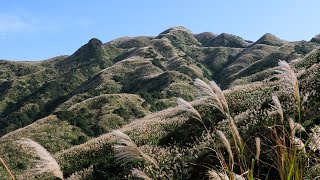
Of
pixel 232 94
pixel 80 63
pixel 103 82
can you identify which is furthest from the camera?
pixel 80 63

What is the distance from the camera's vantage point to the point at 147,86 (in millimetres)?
96125

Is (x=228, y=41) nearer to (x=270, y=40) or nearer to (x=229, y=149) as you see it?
(x=270, y=40)

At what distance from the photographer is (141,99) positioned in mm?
79000

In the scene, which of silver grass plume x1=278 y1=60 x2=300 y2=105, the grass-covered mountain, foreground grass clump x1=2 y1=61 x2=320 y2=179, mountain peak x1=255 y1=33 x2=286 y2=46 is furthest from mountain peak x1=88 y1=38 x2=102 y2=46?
silver grass plume x1=278 y1=60 x2=300 y2=105

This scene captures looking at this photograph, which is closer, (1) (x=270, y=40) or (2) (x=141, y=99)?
(2) (x=141, y=99)

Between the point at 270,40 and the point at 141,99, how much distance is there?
3628 inches

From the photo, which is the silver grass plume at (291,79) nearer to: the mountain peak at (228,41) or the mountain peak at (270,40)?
the mountain peak at (270,40)

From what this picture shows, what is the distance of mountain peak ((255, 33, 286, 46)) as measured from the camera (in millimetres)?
153750

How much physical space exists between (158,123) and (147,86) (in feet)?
227

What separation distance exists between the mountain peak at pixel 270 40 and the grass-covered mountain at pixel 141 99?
0.39 m

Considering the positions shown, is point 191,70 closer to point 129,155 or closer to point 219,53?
point 219,53

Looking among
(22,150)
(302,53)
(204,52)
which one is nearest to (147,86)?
(302,53)

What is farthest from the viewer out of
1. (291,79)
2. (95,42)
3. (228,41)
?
(228,41)

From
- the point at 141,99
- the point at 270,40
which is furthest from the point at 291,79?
the point at 270,40
